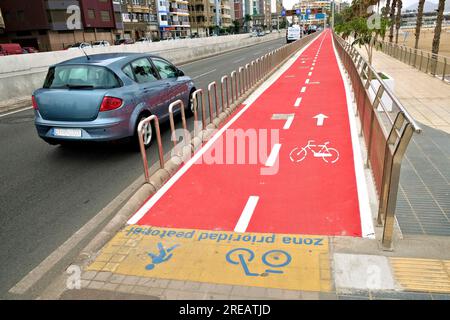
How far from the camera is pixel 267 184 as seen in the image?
5.78 m

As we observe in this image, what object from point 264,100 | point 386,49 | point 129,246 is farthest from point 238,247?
point 386,49

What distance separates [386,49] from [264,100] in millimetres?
25871

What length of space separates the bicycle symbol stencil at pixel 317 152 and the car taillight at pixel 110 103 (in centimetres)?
326

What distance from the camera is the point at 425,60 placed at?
1897cm

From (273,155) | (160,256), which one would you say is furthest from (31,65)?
(160,256)

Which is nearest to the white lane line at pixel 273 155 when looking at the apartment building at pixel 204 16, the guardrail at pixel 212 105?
the guardrail at pixel 212 105

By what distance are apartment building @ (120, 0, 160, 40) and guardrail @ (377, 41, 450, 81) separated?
59642 mm

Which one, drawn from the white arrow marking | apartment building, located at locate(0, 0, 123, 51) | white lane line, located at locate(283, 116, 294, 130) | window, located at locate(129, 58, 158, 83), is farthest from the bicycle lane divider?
apartment building, located at locate(0, 0, 123, 51)

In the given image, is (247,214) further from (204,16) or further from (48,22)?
(204,16)

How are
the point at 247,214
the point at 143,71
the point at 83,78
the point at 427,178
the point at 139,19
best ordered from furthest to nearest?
the point at 139,19 → the point at 143,71 → the point at 83,78 → the point at 427,178 → the point at 247,214

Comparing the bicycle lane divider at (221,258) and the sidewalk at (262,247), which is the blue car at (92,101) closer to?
the sidewalk at (262,247)

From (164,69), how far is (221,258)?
6198mm

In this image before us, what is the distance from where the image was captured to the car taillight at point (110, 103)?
6581 mm
